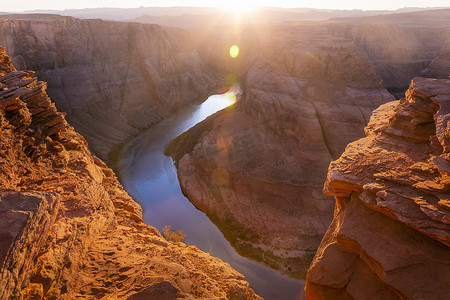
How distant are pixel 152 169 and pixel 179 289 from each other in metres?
23.3

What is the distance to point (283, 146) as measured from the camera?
2445 cm

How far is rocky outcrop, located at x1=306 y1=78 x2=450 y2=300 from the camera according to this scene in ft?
21.3

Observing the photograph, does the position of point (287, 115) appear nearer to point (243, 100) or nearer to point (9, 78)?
point (243, 100)

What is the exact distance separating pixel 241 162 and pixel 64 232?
1855 centimetres

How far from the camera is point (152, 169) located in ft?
92.0

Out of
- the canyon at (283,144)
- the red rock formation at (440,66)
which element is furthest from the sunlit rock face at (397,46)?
the canyon at (283,144)

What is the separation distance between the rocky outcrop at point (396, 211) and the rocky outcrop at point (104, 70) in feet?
88.0

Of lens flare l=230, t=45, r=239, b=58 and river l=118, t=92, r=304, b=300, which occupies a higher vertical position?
lens flare l=230, t=45, r=239, b=58

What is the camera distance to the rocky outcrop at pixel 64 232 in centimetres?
458

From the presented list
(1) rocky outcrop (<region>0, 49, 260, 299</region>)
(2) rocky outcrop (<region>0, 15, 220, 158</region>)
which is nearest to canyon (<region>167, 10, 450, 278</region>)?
(2) rocky outcrop (<region>0, 15, 220, 158</region>)

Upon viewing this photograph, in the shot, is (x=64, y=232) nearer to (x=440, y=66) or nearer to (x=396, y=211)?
(x=396, y=211)

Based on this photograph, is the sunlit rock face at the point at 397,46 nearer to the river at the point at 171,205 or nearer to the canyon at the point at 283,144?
the canyon at the point at 283,144

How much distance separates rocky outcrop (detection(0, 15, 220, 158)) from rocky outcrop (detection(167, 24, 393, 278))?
9975 mm

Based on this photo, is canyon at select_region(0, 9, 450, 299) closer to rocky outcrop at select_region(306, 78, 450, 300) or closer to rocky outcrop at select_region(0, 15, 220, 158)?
rocky outcrop at select_region(306, 78, 450, 300)
